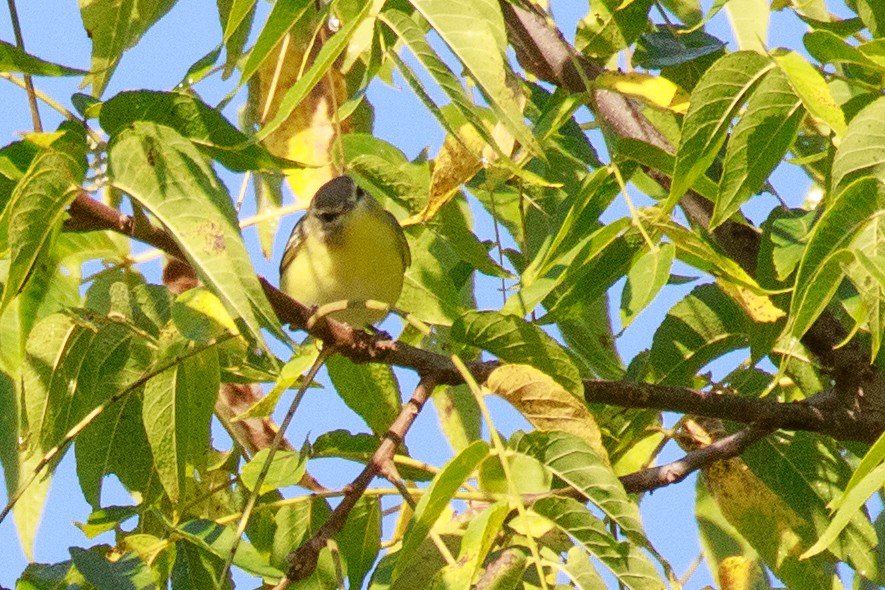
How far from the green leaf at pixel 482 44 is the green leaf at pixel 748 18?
81cm

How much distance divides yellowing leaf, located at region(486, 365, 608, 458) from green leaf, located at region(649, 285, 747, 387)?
18.6 inches

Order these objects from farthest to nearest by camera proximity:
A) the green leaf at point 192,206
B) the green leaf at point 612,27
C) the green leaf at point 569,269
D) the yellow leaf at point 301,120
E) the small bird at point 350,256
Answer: the small bird at point 350,256 < the yellow leaf at point 301,120 < the green leaf at point 612,27 < the green leaf at point 569,269 < the green leaf at point 192,206

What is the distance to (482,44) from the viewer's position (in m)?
1.41

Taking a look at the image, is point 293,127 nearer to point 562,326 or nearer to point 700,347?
point 562,326

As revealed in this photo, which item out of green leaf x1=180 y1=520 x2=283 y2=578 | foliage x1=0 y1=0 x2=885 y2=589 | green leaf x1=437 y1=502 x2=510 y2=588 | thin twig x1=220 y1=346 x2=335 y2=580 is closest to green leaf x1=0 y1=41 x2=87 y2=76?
foliage x1=0 y1=0 x2=885 y2=589

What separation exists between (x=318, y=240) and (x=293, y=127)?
104 centimetres

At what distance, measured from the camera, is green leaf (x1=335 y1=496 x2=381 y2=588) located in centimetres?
191

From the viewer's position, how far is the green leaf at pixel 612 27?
2.04 m

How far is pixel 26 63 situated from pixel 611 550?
3.08 ft

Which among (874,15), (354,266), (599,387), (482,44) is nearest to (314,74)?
(482,44)

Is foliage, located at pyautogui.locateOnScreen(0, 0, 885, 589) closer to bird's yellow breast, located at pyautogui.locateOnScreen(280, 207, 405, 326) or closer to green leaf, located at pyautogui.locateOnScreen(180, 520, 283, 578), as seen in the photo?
green leaf, located at pyautogui.locateOnScreen(180, 520, 283, 578)

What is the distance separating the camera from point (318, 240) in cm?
358

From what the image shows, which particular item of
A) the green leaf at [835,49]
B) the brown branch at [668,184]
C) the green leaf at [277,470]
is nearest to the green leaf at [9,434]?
the green leaf at [277,470]

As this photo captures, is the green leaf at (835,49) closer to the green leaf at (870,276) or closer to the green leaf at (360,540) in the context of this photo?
the green leaf at (870,276)
